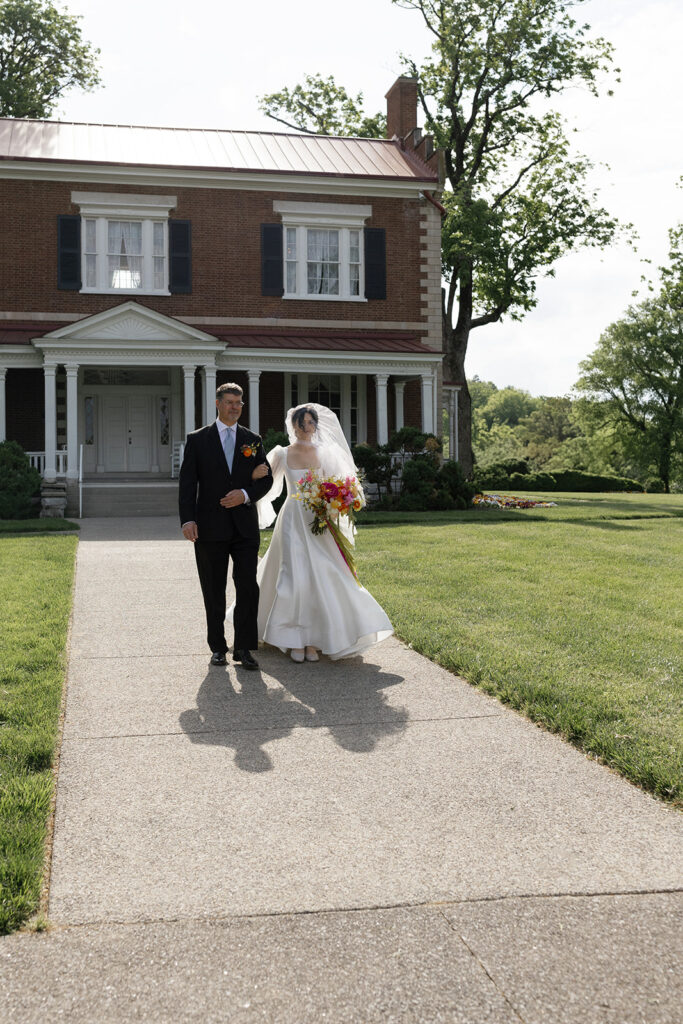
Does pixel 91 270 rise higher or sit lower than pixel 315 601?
higher

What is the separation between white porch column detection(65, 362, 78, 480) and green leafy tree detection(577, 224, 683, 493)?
1756 inches

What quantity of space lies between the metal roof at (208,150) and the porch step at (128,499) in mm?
8131

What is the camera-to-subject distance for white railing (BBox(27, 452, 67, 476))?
21203mm

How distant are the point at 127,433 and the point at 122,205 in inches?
222

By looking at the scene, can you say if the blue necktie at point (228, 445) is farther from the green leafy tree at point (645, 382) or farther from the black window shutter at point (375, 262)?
the green leafy tree at point (645, 382)

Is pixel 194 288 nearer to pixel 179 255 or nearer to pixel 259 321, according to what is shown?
pixel 179 255

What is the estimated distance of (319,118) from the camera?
37125 millimetres

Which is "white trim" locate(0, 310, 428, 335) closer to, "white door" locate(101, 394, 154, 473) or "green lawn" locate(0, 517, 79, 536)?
"white door" locate(101, 394, 154, 473)

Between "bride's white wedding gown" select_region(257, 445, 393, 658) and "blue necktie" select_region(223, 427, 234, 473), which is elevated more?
"blue necktie" select_region(223, 427, 234, 473)

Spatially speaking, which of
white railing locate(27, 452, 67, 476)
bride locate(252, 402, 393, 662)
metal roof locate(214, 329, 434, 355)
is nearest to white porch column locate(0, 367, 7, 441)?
white railing locate(27, 452, 67, 476)

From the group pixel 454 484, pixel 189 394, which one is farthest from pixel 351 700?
pixel 189 394

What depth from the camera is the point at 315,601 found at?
719cm

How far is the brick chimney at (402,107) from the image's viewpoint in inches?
1097

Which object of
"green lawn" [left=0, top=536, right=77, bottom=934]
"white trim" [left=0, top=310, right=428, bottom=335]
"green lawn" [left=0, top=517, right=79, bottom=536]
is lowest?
"green lawn" [left=0, top=536, right=77, bottom=934]
